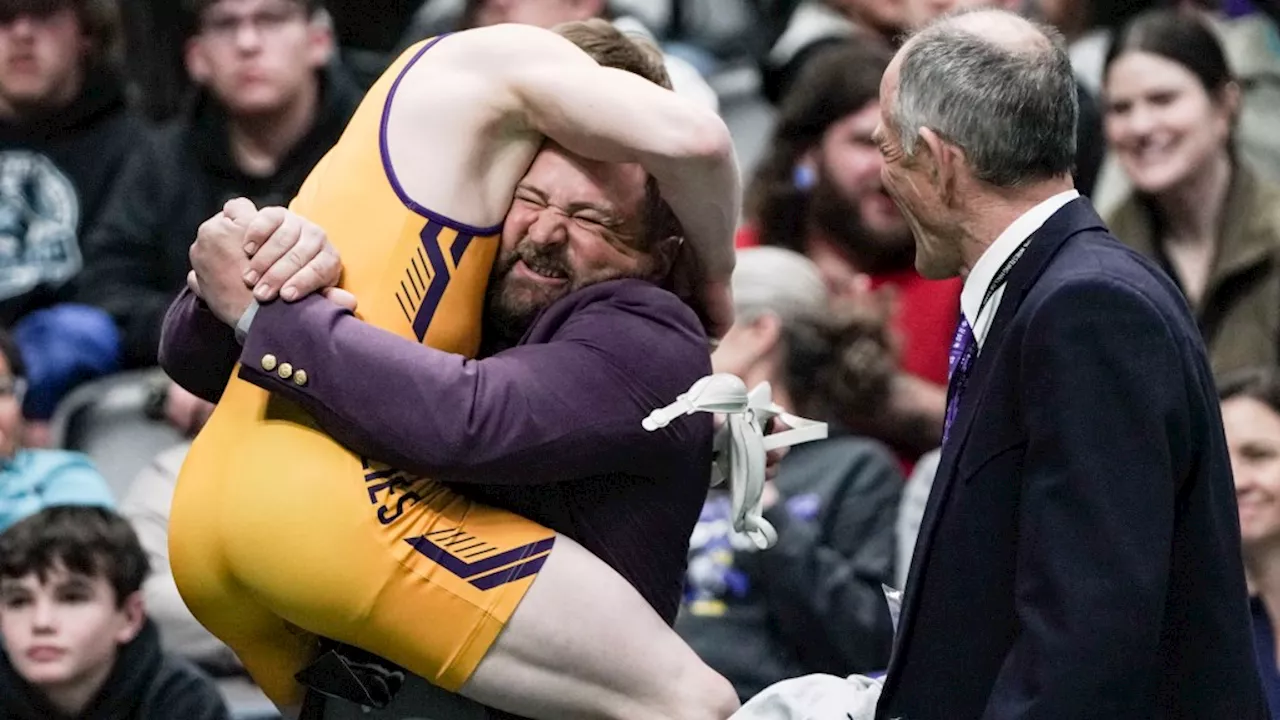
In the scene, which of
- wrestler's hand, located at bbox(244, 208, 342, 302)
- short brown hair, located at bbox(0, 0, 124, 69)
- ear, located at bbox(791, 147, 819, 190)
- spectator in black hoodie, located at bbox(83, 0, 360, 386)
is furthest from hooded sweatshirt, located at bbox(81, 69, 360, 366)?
wrestler's hand, located at bbox(244, 208, 342, 302)

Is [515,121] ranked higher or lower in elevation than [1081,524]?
higher

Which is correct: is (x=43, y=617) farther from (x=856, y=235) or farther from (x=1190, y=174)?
(x=1190, y=174)

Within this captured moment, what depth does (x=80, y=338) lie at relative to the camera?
16.7 feet

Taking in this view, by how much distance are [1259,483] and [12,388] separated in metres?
2.55

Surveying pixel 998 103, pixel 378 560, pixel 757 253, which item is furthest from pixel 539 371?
pixel 757 253

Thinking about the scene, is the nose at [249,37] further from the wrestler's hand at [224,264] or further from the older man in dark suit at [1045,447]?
the older man in dark suit at [1045,447]

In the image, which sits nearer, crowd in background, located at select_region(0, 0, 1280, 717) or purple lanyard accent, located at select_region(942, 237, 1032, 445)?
→ purple lanyard accent, located at select_region(942, 237, 1032, 445)

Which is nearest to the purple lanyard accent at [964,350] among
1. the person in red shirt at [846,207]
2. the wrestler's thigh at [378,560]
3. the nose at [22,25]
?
the wrestler's thigh at [378,560]

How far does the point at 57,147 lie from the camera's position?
546cm

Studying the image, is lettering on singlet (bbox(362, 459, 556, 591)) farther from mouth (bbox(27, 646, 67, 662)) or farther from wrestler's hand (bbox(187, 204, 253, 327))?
mouth (bbox(27, 646, 67, 662))

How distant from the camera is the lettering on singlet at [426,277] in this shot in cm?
292

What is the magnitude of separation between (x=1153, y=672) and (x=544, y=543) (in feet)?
2.67

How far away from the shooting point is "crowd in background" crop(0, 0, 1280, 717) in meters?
4.33

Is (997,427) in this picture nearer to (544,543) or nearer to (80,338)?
(544,543)
